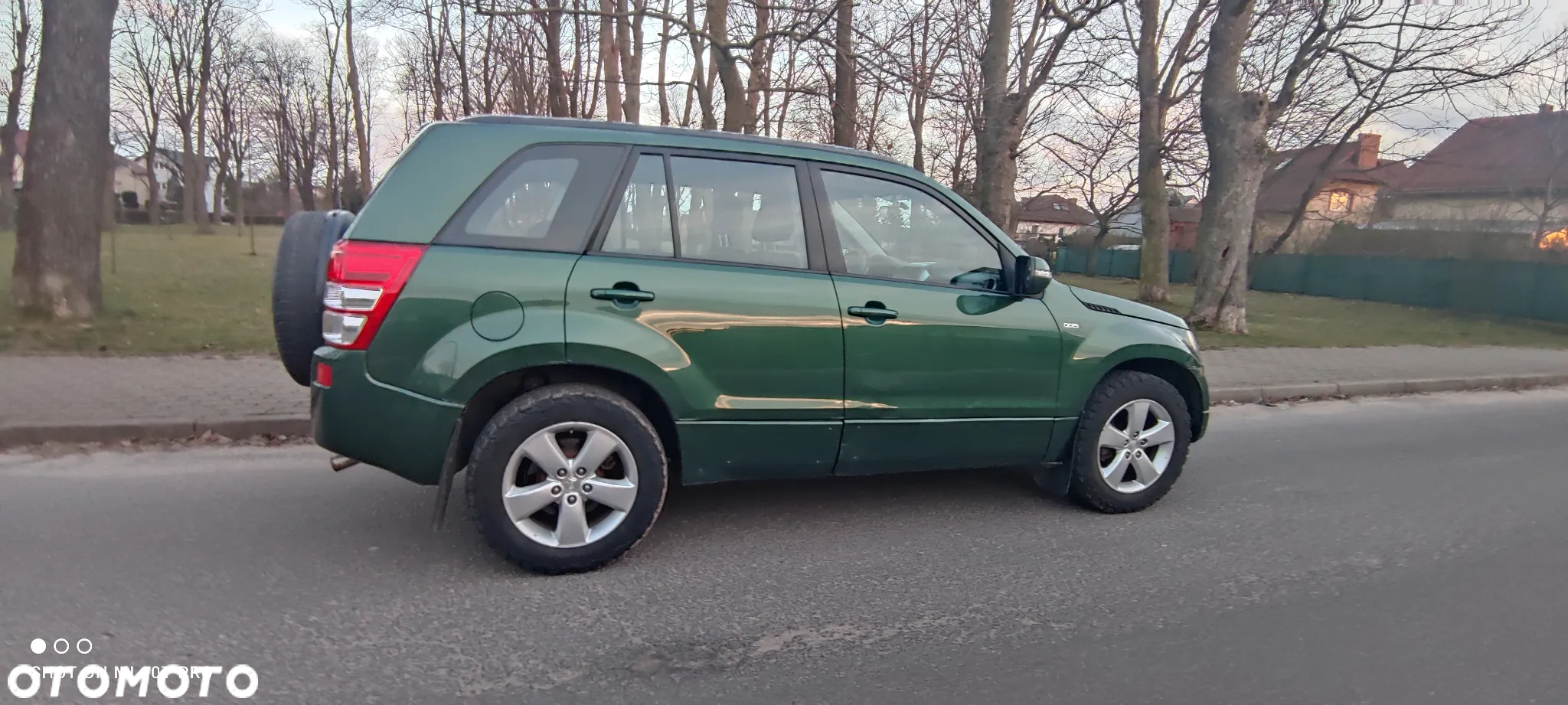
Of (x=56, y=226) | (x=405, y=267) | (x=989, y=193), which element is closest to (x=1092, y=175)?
(x=989, y=193)

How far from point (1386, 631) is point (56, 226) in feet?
37.1

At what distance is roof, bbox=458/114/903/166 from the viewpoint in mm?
3938

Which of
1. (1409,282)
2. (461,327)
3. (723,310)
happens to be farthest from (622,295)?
(1409,282)

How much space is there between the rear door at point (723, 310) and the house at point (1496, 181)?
938 inches

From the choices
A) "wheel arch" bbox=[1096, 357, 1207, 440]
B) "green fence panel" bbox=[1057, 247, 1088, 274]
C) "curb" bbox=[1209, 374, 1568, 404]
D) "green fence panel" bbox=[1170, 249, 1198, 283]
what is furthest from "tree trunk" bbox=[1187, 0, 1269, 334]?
"green fence panel" bbox=[1057, 247, 1088, 274]

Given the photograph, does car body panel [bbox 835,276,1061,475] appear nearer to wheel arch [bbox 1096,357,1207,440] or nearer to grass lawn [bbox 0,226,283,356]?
wheel arch [bbox 1096,357,1207,440]

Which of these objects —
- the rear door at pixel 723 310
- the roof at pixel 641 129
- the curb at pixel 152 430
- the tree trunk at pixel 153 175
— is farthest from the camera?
the tree trunk at pixel 153 175

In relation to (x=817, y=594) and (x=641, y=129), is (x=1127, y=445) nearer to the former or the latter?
(x=817, y=594)

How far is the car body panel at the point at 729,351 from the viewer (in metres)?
3.79

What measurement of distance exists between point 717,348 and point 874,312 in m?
0.75

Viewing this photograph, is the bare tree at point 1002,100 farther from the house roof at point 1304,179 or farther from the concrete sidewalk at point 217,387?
the house roof at point 1304,179

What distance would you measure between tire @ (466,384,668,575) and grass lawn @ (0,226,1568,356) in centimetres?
652

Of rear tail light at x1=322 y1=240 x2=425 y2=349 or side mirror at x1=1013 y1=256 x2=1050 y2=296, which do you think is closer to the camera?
rear tail light at x1=322 y1=240 x2=425 y2=349

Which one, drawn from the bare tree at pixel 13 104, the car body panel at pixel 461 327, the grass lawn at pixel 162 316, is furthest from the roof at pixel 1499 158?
the bare tree at pixel 13 104
